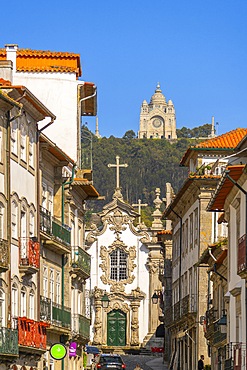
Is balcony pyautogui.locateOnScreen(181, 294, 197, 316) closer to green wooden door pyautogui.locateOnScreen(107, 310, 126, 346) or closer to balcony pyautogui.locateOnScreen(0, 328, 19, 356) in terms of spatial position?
balcony pyautogui.locateOnScreen(0, 328, 19, 356)

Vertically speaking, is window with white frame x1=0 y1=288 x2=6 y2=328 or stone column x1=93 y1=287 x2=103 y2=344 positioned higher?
stone column x1=93 y1=287 x2=103 y2=344

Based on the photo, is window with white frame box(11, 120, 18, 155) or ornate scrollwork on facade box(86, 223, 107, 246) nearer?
window with white frame box(11, 120, 18, 155)

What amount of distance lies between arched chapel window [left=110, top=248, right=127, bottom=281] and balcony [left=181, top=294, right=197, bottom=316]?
4033 centimetres

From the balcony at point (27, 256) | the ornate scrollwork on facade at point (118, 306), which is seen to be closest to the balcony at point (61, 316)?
the balcony at point (27, 256)

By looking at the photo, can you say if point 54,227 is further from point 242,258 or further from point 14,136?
point 242,258

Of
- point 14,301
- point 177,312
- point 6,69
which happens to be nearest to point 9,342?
point 14,301

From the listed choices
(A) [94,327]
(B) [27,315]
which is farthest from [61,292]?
(A) [94,327]

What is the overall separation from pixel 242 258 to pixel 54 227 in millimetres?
15912

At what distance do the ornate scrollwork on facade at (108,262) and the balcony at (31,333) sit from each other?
59985 millimetres

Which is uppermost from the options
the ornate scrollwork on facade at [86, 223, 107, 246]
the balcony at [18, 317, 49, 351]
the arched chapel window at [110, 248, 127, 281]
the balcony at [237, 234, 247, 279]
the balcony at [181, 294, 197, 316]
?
the ornate scrollwork on facade at [86, 223, 107, 246]

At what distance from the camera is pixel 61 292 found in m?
52.0

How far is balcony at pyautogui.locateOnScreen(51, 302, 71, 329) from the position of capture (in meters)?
48.1

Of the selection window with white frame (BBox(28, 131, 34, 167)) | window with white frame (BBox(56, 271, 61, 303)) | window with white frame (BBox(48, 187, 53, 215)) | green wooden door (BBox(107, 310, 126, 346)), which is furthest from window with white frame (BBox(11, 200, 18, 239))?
green wooden door (BBox(107, 310, 126, 346))

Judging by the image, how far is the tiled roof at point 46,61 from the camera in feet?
179
